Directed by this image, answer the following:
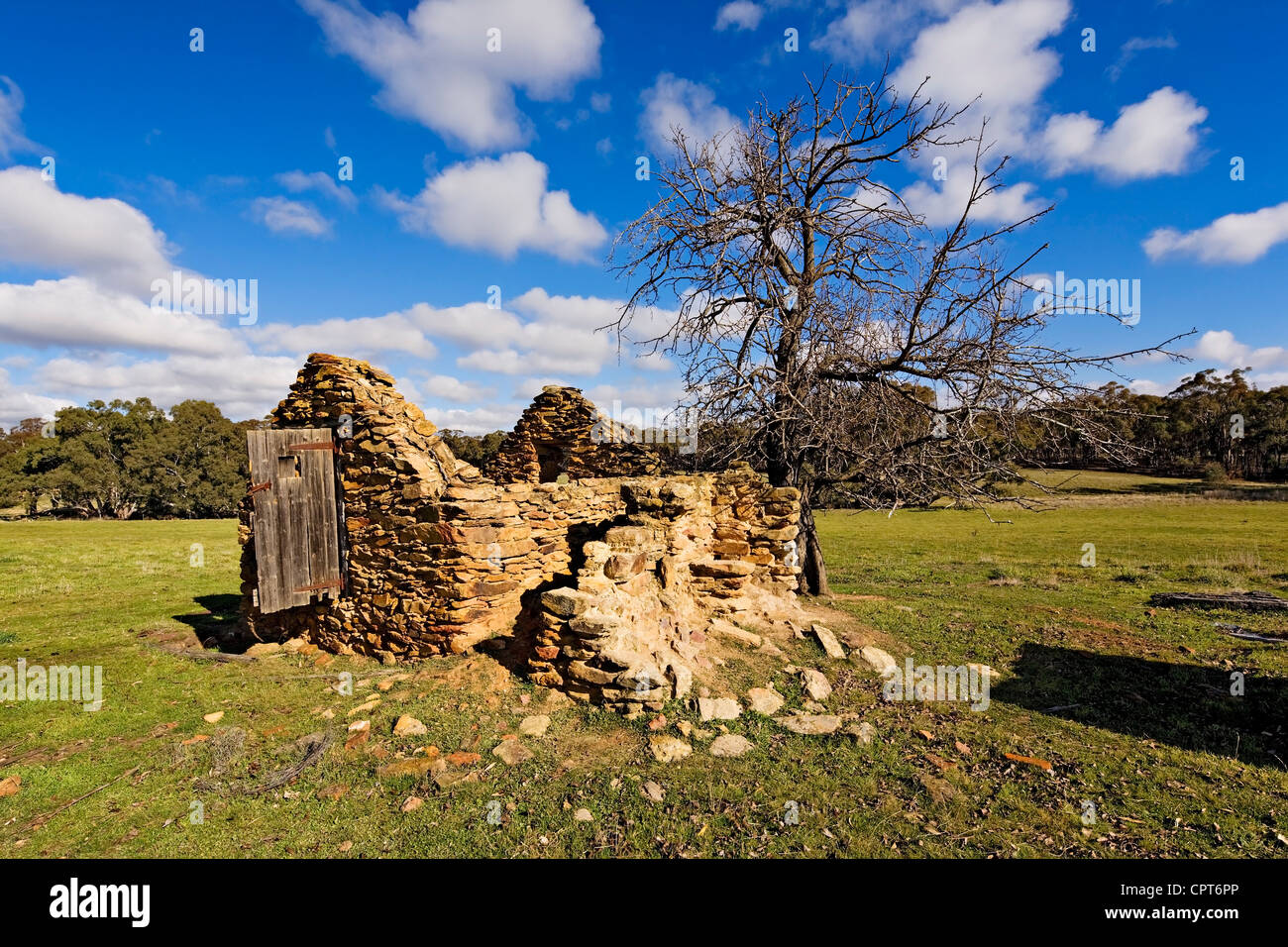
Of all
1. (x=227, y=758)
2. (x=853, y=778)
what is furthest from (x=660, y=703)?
(x=227, y=758)

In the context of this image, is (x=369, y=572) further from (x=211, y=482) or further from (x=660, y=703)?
(x=211, y=482)

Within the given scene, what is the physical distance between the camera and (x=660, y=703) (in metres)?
6.45

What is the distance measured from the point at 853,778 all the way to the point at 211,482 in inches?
2281

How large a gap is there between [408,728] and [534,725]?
140 cm

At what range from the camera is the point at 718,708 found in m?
6.48

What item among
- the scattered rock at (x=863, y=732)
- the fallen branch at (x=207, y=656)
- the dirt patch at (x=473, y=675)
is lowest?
the scattered rock at (x=863, y=732)

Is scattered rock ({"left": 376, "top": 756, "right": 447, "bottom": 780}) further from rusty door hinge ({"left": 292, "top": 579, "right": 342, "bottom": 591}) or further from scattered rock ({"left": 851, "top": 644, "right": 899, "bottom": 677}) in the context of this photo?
scattered rock ({"left": 851, "top": 644, "right": 899, "bottom": 677})

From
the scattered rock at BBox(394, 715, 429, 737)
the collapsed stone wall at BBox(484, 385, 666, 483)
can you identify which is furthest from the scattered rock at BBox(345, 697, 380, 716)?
the collapsed stone wall at BBox(484, 385, 666, 483)

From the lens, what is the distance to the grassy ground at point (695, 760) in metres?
4.39

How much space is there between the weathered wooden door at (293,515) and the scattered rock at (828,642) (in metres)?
7.98

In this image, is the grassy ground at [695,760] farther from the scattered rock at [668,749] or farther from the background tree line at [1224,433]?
the background tree line at [1224,433]

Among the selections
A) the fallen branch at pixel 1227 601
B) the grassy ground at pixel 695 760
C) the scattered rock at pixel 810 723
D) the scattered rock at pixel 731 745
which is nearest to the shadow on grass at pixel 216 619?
the grassy ground at pixel 695 760

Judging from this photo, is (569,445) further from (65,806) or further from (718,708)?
(65,806)

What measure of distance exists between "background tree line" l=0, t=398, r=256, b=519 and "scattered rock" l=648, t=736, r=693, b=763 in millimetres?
54789
